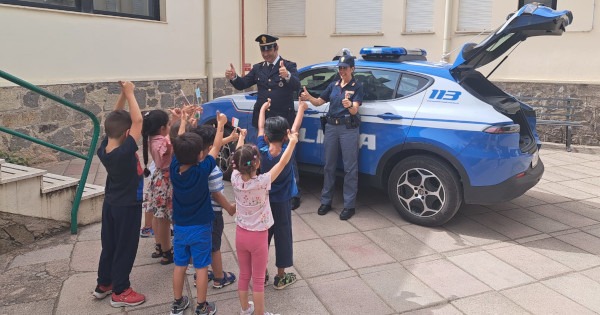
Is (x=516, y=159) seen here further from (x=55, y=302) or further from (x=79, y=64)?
(x=79, y=64)

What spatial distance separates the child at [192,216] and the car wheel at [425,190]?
7.86 feet

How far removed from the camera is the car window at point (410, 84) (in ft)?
15.6

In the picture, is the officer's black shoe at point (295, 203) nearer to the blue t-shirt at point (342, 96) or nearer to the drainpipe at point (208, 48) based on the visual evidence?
the blue t-shirt at point (342, 96)

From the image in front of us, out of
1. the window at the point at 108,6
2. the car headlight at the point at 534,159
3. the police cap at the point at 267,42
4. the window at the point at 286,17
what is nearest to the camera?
the car headlight at the point at 534,159

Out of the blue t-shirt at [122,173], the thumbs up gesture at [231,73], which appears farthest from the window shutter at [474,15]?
the blue t-shirt at [122,173]

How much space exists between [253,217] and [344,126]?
7.07 ft

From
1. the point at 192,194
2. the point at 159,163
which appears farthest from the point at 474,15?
the point at 192,194

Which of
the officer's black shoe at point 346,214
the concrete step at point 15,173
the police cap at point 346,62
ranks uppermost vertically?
the police cap at point 346,62

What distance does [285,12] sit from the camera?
12.1 meters

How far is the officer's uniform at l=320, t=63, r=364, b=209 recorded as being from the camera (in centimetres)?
475

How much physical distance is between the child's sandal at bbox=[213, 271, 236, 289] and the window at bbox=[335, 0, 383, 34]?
888cm

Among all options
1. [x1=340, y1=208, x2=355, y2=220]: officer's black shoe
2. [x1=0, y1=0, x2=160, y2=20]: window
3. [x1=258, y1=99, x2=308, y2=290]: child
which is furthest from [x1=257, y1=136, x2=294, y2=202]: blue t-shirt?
[x1=0, y1=0, x2=160, y2=20]: window

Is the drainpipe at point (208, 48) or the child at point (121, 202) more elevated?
the drainpipe at point (208, 48)

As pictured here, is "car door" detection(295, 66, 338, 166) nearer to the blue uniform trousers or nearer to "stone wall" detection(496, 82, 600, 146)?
the blue uniform trousers
